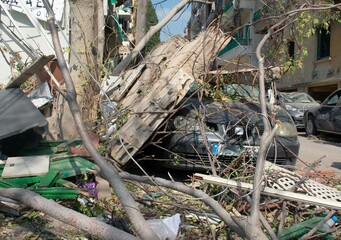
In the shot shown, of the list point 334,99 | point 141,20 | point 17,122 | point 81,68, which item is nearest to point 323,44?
point 334,99

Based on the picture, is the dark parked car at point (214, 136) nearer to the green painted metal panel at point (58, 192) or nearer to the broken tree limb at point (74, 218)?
the green painted metal panel at point (58, 192)

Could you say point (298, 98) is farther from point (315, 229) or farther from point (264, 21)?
point (315, 229)

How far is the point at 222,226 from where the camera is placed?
3697mm

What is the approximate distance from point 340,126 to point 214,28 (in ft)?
22.2

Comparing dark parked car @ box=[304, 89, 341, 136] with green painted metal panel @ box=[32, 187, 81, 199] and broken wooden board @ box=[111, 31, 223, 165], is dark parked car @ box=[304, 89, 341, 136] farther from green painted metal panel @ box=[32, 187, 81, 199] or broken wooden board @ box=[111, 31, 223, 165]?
green painted metal panel @ box=[32, 187, 81, 199]

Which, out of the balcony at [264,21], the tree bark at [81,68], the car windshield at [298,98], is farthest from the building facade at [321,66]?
the tree bark at [81,68]

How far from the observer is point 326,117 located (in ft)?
39.9

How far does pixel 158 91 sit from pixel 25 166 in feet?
6.63

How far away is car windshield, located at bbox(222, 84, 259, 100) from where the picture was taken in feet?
20.2

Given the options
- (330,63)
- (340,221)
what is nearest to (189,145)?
(340,221)

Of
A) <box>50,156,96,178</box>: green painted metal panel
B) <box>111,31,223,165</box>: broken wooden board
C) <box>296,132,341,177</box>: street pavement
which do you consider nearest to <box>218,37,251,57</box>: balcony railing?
<box>111,31,223,165</box>: broken wooden board

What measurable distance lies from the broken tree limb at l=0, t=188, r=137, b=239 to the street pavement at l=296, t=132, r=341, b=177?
4688mm

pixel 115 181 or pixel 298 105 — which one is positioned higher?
pixel 115 181

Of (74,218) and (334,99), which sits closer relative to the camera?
(74,218)
